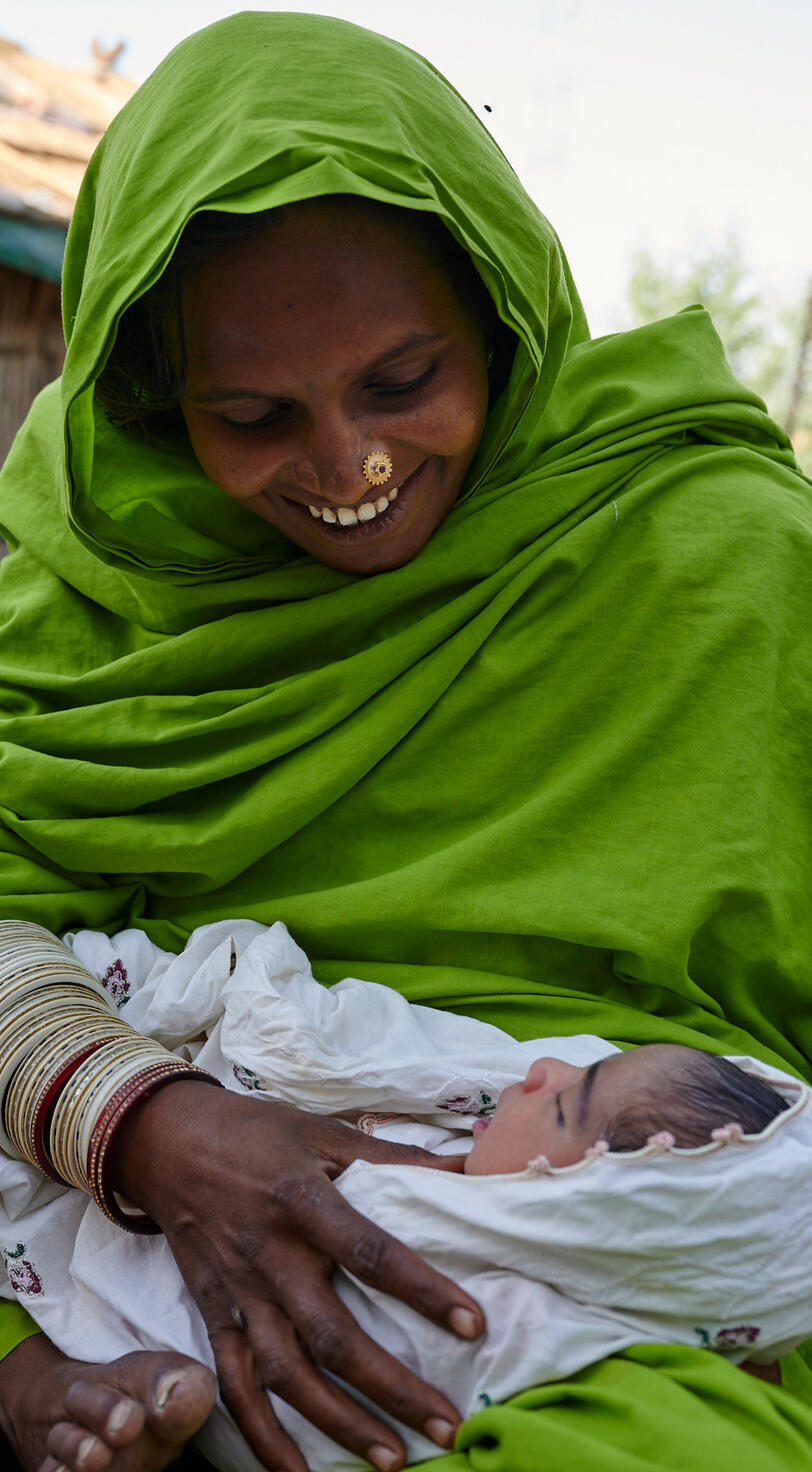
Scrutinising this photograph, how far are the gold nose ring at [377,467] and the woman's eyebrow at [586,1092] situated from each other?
2.51 feet

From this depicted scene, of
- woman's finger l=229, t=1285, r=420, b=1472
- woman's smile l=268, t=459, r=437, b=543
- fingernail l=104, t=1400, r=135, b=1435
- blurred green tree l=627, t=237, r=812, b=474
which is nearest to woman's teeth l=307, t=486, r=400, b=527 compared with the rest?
woman's smile l=268, t=459, r=437, b=543

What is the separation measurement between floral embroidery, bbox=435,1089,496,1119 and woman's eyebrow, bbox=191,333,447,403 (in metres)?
0.86

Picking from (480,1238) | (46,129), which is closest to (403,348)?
(480,1238)

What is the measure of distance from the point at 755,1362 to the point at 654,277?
28536 mm

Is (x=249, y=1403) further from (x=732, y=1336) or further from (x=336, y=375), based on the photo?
(x=336, y=375)

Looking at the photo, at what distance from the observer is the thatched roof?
435cm

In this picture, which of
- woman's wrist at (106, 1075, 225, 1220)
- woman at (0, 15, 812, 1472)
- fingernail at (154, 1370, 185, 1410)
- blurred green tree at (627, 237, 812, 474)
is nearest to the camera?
fingernail at (154, 1370, 185, 1410)

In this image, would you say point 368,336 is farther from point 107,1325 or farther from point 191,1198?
point 107,1325

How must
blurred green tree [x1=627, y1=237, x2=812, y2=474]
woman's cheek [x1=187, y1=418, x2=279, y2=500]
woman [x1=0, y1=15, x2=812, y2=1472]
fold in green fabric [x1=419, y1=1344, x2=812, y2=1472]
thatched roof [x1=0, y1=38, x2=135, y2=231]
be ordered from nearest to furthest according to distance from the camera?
fold in green fabric [x1=419, y1=1344, x2=812, y2=1472], woman [x1=0, y1=15, x2=812, y2=1472], woman's cheek [x1=187, y1=418, x2=279, y2=500], thatched roof [x1=0, y1=38, x2=135, y2=231], blurred green tree [x1=627, y1=237, x2=812, y2=474]

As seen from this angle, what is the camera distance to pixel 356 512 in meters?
1.74

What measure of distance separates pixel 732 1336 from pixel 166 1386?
0.53 metres

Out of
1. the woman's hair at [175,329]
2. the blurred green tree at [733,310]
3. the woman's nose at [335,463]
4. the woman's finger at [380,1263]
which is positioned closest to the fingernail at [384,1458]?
the woman's finger at [380,1263]

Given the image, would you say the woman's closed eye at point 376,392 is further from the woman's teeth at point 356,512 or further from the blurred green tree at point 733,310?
the blurred green tree at point 733,310

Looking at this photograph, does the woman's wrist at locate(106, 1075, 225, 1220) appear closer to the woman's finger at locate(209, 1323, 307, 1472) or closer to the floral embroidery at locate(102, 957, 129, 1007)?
the woman's finger at locate(209, 1323, 307, 1472)
